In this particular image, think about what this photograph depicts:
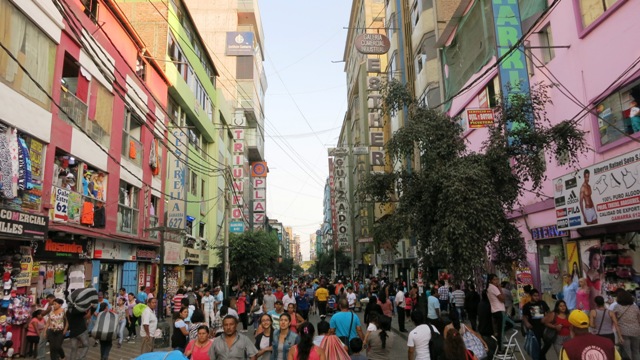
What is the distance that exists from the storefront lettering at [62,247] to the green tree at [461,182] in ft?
30.0

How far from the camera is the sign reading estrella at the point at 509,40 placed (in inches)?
629

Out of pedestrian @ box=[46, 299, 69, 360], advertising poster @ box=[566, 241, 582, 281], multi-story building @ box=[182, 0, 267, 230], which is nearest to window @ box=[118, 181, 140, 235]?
pedestrian @ box=[46, 299, 69, 360]

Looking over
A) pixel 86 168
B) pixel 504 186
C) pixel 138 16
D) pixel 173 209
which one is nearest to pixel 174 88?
pixel 138 16

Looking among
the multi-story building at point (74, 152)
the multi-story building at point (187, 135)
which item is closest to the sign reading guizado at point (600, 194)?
the multi-story building at point (74, 152)

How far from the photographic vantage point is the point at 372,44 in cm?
3644

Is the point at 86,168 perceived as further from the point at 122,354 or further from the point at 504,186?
the point at 504,186

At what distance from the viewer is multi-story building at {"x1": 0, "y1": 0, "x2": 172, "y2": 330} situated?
Answer: 1211cm

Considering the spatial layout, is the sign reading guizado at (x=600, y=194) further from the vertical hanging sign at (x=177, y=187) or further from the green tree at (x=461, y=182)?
the vertical hanging sign at (x=177, y=187)

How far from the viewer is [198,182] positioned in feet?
108

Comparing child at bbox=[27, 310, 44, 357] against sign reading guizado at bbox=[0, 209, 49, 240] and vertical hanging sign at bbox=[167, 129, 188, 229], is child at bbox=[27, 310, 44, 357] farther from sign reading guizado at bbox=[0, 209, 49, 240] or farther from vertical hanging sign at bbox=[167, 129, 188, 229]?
vertical hanging sign at bbox=[167, 129, 188, 229]

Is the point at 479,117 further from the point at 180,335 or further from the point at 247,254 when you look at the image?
the point at 247,254

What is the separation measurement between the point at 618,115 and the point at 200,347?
11396mm

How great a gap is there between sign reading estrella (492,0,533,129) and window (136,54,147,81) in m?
15.5

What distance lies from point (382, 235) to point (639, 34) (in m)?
7.56
